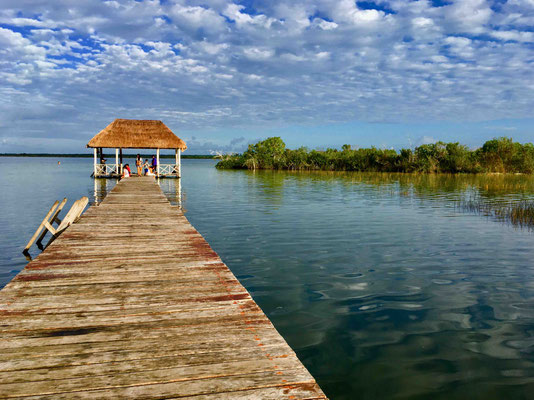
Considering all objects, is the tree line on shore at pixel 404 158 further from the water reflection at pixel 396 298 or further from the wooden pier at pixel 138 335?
the wooden pier at pixel 138 335

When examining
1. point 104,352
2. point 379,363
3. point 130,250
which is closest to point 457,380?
point 379,363

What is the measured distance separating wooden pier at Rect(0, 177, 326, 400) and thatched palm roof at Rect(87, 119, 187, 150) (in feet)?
96.8

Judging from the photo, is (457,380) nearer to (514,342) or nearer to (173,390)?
(514,342)

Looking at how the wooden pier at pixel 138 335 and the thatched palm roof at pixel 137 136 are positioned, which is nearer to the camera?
the wooden pier at pixel 138 335

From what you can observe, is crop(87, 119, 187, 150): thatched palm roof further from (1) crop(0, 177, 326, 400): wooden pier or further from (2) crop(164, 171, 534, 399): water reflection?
(1) crop(0, 177, 326, 400): wooden pier

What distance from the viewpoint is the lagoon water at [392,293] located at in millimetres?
4051

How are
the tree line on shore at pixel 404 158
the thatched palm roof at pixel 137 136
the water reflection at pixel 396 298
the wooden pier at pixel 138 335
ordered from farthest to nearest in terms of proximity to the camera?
the tree line on shore at pixel 404 158 < the thatched palm roof at pixel 137 136 < the water reflection at pixel 396 298 < the wooden pier at pixel 138 335

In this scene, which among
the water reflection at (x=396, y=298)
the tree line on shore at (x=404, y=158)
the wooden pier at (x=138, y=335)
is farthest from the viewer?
the tree line on shore at (x=404, y=158)

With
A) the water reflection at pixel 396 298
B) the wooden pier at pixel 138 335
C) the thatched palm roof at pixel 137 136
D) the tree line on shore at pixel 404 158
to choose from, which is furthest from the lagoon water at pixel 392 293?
the tree line on shore at pixel 404 158

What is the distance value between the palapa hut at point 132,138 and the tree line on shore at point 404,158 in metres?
25.4

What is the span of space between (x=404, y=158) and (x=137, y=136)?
32218mm

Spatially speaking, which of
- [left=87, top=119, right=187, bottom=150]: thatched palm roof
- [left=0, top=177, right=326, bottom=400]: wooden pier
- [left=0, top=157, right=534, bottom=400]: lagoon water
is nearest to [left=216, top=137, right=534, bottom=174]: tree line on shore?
[left=87, top=119, right=187, bottom=150]: thatched palm roof

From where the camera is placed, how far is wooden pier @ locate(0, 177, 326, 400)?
2.32m

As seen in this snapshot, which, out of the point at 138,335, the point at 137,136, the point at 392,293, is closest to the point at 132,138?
the point at 137,136
